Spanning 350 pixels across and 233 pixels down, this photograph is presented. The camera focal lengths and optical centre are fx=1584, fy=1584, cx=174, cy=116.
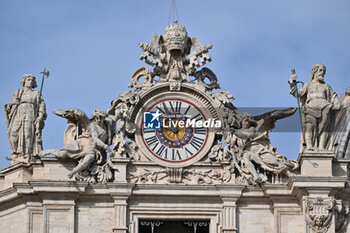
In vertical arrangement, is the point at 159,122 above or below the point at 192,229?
above

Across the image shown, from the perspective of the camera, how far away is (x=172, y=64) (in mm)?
36094

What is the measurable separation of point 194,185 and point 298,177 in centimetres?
231

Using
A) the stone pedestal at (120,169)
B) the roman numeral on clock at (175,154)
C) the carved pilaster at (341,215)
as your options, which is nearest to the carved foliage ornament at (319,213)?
the carved pilaster at (341,215)

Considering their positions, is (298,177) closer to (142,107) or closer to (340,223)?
(340,223)

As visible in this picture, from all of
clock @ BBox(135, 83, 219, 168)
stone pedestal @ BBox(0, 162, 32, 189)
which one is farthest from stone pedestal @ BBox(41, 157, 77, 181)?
clock @ BBox(135, 83, 219, 168)

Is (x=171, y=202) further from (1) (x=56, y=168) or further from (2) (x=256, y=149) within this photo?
(1) (x=56, y=168)

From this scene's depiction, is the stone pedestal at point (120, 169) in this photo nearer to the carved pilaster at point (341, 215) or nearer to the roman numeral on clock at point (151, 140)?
the roman numeral on clock at point (151, 140)

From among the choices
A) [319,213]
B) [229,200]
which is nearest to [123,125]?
[229,200]

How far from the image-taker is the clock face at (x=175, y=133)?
116 ft

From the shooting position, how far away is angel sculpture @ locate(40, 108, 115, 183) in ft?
114

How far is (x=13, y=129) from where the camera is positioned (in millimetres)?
35906

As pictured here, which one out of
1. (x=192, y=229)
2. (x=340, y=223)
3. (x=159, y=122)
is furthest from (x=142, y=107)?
(x=340, y=223)

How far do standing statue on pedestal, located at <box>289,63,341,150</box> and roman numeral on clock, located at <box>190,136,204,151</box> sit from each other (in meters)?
2.30

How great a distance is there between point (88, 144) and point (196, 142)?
7.97 feet
